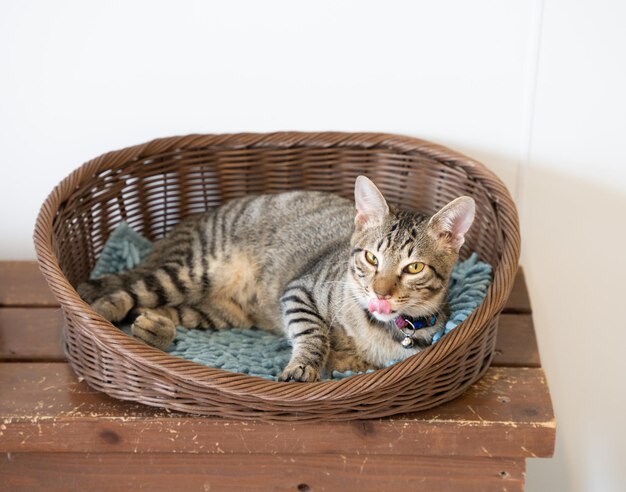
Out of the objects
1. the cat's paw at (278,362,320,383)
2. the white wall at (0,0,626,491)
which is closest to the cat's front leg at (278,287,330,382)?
the cat's paw at (278,362,320,383)

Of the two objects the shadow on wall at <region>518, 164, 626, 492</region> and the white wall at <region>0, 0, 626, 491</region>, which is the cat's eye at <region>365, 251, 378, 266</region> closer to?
the white wall at <region>0, 0, 626, 491</region>

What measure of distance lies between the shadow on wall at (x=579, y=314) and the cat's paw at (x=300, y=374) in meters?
1.02

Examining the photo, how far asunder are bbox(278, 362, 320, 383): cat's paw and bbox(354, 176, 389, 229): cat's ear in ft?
1.26

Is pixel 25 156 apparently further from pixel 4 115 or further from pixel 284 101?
pixel 284 101

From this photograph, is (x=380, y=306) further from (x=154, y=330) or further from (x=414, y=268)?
(x=154, y=330)

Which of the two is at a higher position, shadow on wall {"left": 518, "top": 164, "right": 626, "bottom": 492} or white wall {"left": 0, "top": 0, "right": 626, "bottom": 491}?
white wall {"left": 0, "top": 0, "right": 626, "bottom": 491}

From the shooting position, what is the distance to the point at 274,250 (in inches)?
90.4

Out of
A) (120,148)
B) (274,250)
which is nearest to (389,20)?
(274,250)

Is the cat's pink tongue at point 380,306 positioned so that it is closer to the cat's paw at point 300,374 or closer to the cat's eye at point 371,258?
the cat's eye at point 371,258

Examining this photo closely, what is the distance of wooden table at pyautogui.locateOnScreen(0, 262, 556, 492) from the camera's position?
173 centimetres

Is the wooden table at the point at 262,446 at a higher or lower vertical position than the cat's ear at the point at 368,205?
lower

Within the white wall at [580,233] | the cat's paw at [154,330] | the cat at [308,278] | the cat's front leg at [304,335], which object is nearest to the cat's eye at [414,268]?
the cat at [308,278]

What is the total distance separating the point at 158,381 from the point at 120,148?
1.02m

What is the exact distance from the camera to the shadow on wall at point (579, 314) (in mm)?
2445
